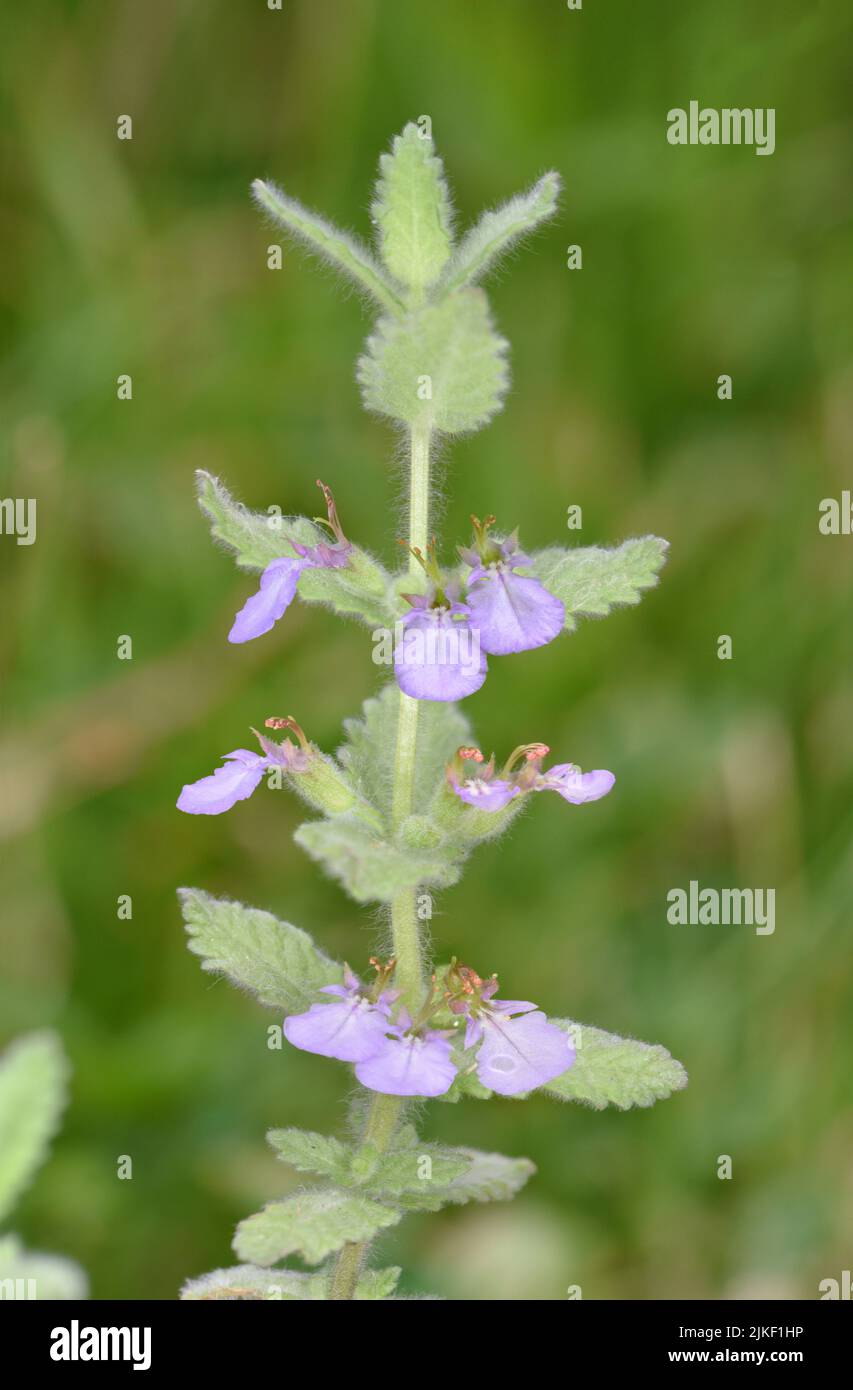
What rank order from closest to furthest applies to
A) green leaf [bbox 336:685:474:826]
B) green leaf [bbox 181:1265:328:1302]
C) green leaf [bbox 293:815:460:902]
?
green leaf [bbox 293:815:460:902] < green leaf [bbox 181:1265:328:1302] < green leaf [bbox 336:685:474:826]

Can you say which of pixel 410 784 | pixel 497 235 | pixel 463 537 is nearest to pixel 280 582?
pixel 410 784

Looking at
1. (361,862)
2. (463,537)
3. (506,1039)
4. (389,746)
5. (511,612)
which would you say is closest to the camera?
(361,862)

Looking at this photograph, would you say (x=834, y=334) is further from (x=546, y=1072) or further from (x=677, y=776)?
(x=546, y=1072)

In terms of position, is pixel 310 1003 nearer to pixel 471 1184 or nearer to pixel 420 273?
pixel 471 1184

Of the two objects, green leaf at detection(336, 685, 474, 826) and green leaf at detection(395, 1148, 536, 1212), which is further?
green leaf at detection(336, 685, 474, 826)

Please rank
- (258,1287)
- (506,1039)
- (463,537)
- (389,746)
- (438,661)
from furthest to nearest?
1. (463,537)
2. (389,746)
3. (258,1287)
4. (506,1039)
5. (438,661)

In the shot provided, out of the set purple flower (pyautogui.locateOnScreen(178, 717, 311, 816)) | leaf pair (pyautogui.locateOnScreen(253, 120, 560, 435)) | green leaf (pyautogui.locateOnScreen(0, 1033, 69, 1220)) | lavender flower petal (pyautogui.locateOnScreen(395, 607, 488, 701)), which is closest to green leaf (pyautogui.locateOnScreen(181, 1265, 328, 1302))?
green leaf (pyautogui.locateOnScreen(0, 1033, 69, 1220))

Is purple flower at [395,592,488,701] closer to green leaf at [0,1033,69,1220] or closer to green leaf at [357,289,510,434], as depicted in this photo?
green leaf at [357,289,510,434]
